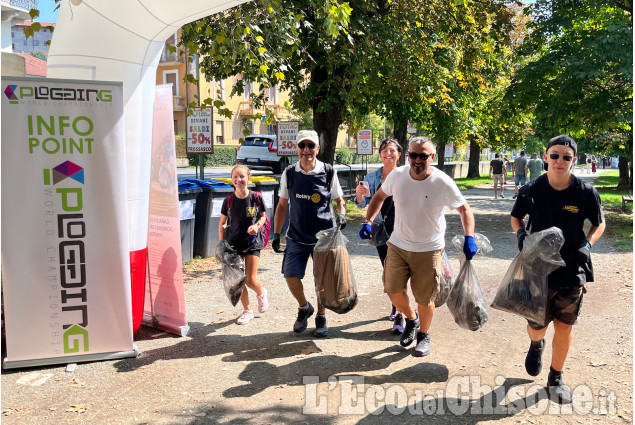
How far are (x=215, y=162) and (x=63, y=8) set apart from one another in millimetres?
38500

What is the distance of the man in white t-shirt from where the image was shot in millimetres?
5113

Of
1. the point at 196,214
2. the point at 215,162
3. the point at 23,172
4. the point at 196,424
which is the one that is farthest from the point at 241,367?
the point at 215,162

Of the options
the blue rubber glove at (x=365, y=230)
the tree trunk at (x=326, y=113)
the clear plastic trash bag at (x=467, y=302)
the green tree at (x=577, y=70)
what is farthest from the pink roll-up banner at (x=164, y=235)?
the green tree at (x=577, y=70)

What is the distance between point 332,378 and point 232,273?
182cm

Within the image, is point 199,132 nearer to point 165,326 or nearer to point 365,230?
point 165,326

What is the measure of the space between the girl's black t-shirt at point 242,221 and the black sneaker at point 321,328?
101 centimetres

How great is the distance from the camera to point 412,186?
17.0 feet

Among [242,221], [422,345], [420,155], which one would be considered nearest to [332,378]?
[422,345]

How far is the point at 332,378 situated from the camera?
488 cm

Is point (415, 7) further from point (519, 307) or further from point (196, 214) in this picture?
point (519, 307)

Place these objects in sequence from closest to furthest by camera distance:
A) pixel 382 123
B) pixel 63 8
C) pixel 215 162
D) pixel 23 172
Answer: pixel 23 172 → pixel 63 8 → pixel 215 162 → pixel 382 123

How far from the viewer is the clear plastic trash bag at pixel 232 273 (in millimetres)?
6227

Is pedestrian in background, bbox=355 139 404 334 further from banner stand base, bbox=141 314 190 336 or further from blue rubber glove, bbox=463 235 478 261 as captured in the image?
banner stand base, bbox=141 314 190 336

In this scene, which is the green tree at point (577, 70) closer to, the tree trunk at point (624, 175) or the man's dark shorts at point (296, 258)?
the man's dark shorts at point (296, 258)
